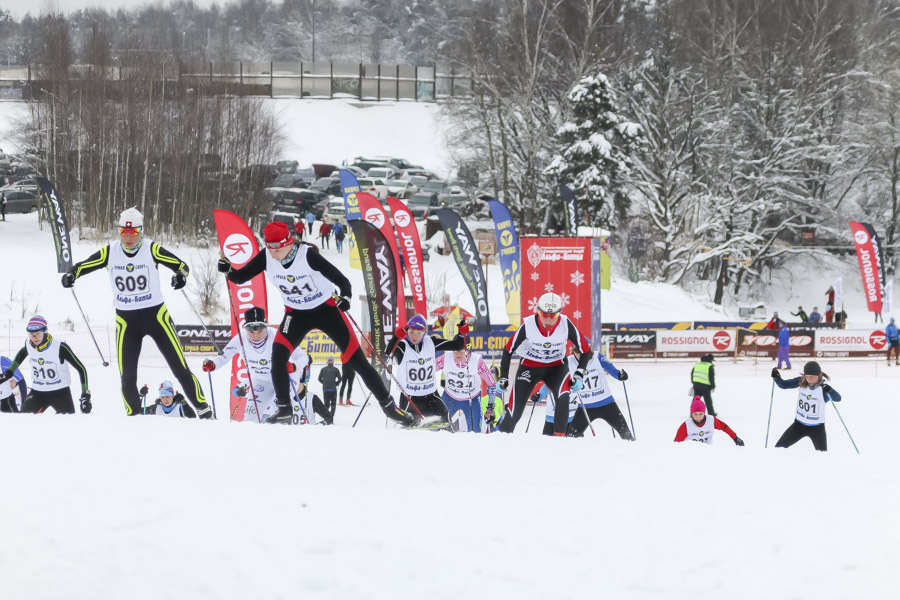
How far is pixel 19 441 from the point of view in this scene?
5348 millimetres

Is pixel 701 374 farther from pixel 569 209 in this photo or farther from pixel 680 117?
pixel 680 117

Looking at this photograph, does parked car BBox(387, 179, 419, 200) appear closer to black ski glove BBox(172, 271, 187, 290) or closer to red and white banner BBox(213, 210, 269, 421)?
red and white banner BBox(213, 210, 269, 421)

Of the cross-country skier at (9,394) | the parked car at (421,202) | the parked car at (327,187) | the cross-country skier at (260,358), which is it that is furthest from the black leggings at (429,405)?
the parked car at (327,187)

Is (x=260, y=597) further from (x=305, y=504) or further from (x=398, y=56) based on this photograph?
(x=398, y=56)

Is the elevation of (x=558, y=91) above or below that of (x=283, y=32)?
below

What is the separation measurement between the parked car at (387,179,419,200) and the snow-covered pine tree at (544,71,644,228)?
10426 millimetres

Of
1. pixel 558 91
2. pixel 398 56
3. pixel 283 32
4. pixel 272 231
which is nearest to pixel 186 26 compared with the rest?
pixel 283 32

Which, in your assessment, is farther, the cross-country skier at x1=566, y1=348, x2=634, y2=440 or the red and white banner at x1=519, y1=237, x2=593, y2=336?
the red and white banner at x1=519, y1=237, x2=593, y2=336

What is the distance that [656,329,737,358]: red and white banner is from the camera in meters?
22.4

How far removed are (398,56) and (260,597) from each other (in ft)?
282

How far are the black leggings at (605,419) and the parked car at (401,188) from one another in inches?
1315

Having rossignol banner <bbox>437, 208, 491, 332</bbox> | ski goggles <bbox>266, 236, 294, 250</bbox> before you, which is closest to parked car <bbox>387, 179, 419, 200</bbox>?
rossignol banner <bbox>437, 208, 491, 332</bbox>

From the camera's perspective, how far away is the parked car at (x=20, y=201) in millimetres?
36062

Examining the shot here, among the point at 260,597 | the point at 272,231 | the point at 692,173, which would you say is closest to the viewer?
the point at 260,597
